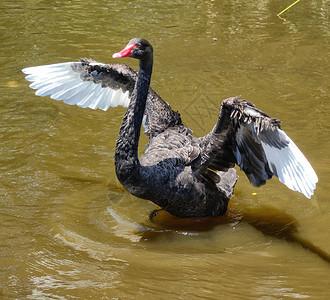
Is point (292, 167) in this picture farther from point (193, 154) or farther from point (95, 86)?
point (95, 86)

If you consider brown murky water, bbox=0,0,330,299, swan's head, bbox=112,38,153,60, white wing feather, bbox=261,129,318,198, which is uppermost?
swan's head, bbox=112,38,153,60

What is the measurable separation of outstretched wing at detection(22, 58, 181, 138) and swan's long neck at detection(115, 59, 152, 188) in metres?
0.76

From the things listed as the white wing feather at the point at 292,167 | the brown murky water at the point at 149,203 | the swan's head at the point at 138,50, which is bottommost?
the brown murky water at the point at 149,203

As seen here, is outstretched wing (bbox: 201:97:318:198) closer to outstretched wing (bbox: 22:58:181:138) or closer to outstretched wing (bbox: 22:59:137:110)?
outstretched wing (bbox: 22:58:181:138)

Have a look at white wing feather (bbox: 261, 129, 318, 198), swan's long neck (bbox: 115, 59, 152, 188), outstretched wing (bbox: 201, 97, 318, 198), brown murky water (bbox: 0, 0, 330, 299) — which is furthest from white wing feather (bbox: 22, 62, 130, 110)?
white wing feather (bbox: 261, 129, 318, 198)

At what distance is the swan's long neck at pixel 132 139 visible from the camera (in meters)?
3.52

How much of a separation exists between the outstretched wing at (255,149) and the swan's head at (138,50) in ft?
2.05

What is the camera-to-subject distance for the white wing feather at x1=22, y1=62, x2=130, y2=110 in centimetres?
450

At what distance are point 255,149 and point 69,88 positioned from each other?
72.0 inches

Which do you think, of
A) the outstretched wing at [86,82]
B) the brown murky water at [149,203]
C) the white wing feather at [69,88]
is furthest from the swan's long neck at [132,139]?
the white wing feather at [69,88]

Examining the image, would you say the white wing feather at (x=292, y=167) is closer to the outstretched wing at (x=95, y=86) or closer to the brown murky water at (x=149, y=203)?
the brown murky water at (x=149, y=203)

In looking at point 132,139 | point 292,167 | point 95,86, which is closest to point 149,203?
point 132,139

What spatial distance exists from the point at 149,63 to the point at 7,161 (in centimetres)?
165

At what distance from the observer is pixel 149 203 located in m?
4.25
